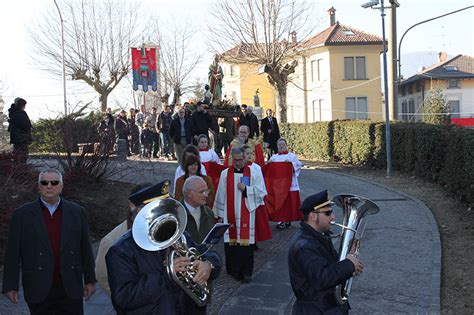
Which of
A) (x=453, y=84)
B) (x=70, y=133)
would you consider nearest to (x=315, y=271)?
(x=70, y=133)

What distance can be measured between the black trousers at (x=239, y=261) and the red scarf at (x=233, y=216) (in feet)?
0.27

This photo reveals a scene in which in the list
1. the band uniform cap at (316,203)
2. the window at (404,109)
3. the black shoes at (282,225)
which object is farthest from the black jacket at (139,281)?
the window at (404,109)

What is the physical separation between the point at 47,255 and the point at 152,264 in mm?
1863

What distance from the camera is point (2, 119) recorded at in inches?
762

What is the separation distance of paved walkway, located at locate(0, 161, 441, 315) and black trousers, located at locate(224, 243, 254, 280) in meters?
0.15

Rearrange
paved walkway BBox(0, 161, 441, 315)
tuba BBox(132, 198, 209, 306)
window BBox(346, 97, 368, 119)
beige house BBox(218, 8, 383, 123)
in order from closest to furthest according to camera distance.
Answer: tuba BBox(132, 198, 209, 306)
paved walkway BBox(0, 161, 441, 315)
beige house BBox(218, 8, 383, 123)
window BBox(346, 97, 368, 119)

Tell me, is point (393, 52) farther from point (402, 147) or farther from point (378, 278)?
point (378, 278)

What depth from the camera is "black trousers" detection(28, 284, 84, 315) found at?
555 centimetres

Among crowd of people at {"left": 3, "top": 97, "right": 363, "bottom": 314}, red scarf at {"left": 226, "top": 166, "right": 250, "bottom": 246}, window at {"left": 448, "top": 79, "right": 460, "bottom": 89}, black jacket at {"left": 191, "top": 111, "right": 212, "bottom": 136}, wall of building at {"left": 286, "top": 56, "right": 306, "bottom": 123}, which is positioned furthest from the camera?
window at {"left": 448, "top": 79, "right": 460, "bottom": 89}

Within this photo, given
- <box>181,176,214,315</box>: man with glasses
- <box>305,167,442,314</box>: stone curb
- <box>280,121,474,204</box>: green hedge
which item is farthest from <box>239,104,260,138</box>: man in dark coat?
<box>181,176,214,315</box>: man with glasses

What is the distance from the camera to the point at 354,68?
55375 mm

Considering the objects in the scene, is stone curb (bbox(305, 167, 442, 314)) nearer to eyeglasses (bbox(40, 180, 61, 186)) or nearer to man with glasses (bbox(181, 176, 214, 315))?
man with glasses (bbox(181, 176, 214, 315))

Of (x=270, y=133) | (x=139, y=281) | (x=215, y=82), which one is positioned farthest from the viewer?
(x=215, y=82)

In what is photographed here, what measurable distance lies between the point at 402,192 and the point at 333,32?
41750 millimetres
